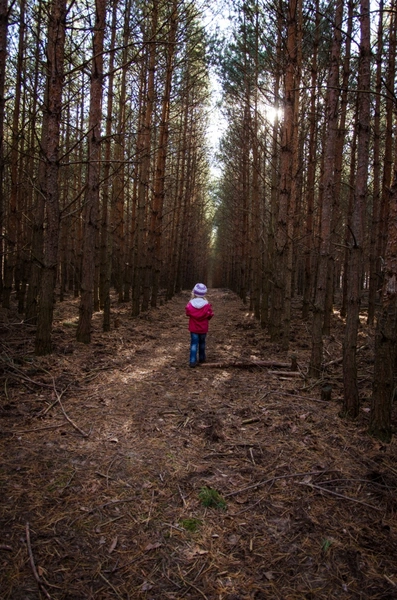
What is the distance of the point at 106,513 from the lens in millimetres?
2562

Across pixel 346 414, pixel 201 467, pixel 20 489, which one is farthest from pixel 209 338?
pixel 20 489

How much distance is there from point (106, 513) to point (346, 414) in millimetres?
2770

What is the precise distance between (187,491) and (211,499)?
21 centimetres

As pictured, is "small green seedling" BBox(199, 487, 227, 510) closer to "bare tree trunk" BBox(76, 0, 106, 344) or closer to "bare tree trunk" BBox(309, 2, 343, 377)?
"bare tree trunk" BBox(309, 2, 343, 377)

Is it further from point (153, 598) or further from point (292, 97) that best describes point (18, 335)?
point (292, 97)

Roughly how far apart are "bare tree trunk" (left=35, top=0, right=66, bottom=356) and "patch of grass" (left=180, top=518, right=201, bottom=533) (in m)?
4.06

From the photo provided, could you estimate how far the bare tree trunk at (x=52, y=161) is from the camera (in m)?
5.37

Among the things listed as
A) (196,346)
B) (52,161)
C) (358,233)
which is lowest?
(196,346)

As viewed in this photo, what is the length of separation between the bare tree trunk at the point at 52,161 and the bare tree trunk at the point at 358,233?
13.2 ft

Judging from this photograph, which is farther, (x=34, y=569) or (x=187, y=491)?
(x=187, y=491)

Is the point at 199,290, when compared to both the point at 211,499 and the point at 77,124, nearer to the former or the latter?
the point at 211,499

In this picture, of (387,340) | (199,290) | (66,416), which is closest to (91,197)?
(199,290)

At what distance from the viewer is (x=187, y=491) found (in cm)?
286

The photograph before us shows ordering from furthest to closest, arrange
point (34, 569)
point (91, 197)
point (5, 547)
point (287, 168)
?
1. point (287, 168)
2. point (91, 197)
3. point (5, 547)
4. point (34, 569)
